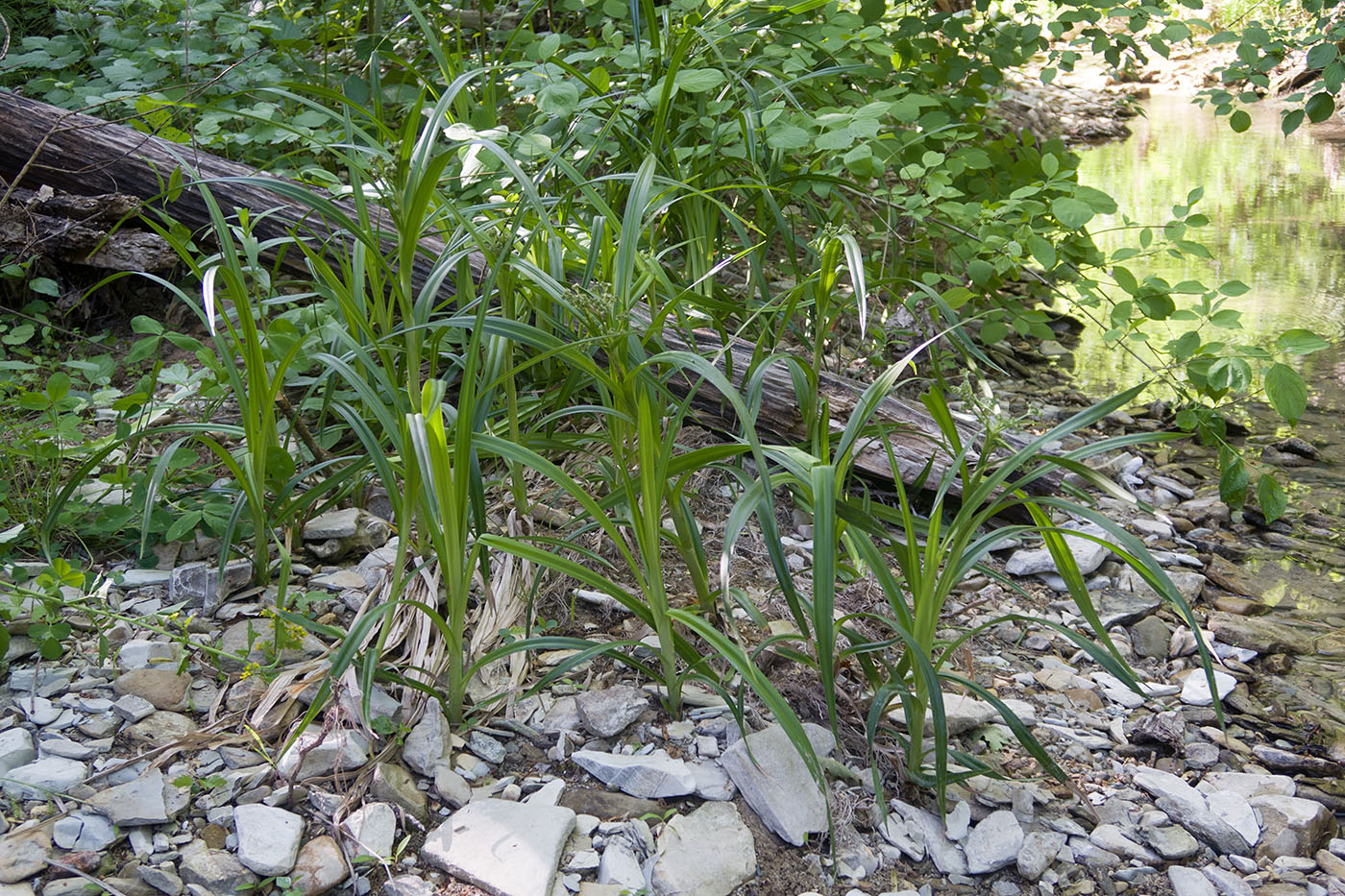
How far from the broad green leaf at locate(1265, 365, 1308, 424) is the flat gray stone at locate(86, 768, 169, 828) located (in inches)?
89.8

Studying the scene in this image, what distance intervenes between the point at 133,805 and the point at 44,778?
0.15 m

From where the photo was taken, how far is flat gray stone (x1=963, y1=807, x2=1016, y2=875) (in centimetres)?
135

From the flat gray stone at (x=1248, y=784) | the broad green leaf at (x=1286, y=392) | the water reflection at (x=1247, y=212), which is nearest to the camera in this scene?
the flat gray stone at (x=1248, y=784)

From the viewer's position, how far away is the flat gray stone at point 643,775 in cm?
139

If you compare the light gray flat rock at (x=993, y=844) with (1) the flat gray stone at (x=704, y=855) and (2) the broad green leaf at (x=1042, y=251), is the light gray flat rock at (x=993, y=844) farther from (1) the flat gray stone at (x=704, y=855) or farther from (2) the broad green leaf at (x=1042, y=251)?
(2) the broad green leaf at (x=1042, y=251)

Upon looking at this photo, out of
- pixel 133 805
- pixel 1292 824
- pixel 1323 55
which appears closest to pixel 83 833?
pixel 133 805

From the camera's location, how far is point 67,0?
369 cm

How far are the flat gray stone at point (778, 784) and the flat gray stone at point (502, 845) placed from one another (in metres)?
0.26

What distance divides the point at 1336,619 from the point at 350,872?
2116 mm

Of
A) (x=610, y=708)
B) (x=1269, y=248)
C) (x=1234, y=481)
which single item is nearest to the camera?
(x=610, y=708)

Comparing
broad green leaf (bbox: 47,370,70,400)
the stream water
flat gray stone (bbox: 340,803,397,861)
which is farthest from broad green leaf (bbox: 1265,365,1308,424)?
broad green leaf (bbox: 47,370,70,400)

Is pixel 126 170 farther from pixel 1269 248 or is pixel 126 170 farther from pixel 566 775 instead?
pixel 1269 248

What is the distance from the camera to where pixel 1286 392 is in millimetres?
2211

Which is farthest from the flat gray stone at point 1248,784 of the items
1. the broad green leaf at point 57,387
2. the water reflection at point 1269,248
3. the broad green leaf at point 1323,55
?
the broad green leaf at point 57,387
